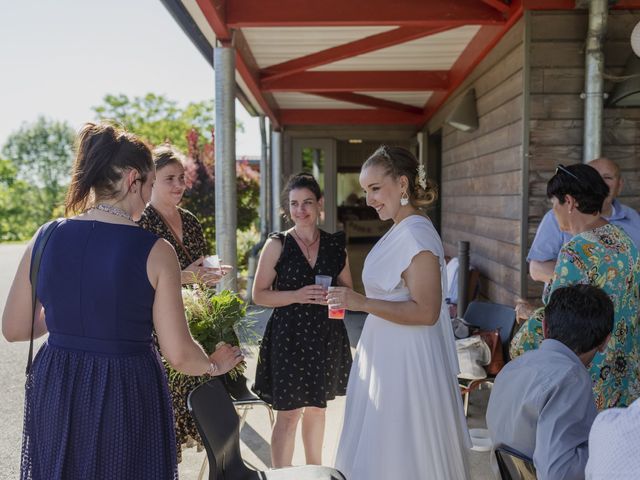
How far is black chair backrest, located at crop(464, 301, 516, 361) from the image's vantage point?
3609mm

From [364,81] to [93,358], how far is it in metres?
6.35

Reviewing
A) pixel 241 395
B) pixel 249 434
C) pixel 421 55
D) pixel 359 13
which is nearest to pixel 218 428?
pixel 241 395

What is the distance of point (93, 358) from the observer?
161cm

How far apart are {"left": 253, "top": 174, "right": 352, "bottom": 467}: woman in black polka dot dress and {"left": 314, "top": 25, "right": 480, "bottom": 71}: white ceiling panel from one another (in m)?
3.40

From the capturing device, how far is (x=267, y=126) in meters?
10.3

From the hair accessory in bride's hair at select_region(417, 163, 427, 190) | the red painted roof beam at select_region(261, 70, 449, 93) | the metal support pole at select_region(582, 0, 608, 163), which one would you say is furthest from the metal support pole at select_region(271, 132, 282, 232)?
the hair accessory in bride's hair at select_region(417, 163, 427, 190)

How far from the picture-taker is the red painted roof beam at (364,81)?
7383 millimetres

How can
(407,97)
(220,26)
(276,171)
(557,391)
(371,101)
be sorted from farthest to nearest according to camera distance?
(276,171) < (371,101) < (407,97) < (220,26) < (557,391)

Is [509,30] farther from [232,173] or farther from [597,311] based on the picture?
[597,311]

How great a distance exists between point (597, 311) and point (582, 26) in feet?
9.55

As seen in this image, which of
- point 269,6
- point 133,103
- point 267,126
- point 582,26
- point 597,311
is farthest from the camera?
point 133,103

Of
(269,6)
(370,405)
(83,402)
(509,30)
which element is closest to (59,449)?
(83,402)

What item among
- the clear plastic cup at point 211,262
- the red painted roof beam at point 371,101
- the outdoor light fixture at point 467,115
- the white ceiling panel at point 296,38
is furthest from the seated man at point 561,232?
the red painted roof beam at point 371,101

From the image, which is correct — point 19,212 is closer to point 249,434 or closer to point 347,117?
point 347,117
